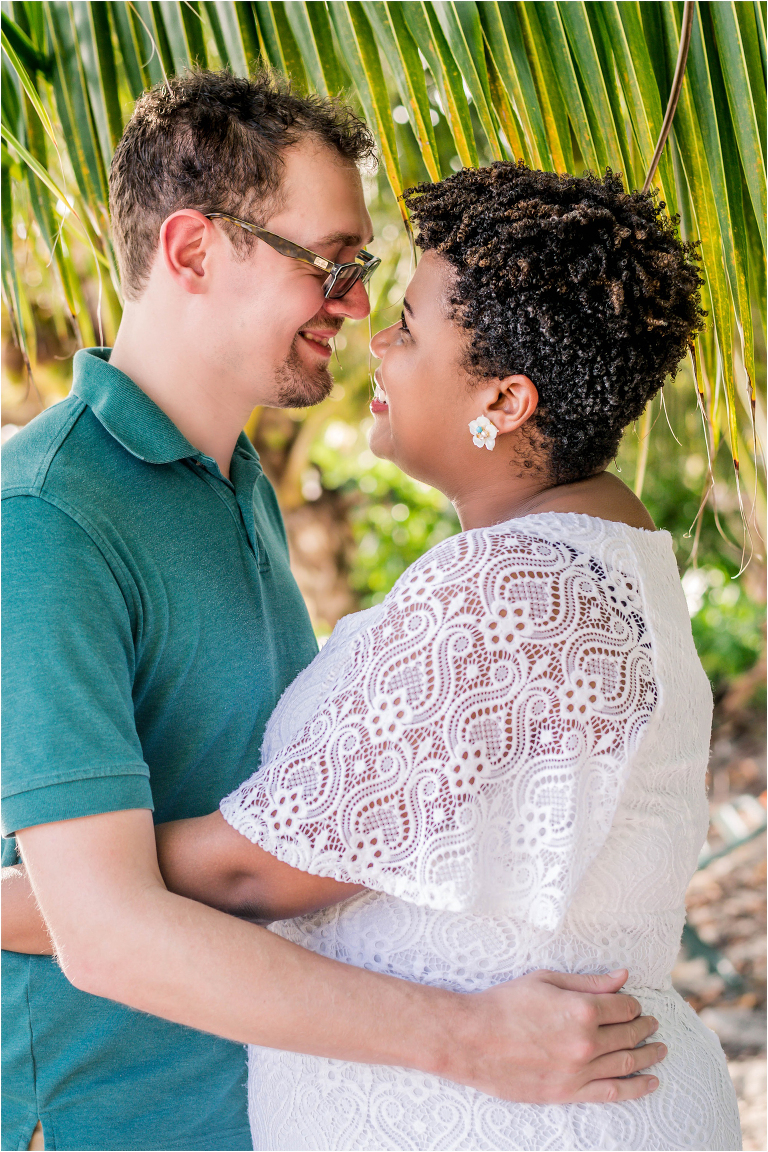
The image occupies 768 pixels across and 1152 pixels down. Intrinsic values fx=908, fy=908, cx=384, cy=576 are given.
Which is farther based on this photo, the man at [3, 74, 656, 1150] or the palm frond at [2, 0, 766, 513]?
the palm frond at [2, 0, 766, 513]

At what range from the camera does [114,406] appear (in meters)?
1.61

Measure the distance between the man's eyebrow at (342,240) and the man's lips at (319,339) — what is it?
7.0 inches

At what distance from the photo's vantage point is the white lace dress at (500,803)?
1.24 m

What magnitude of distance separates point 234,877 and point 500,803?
0.40 metres

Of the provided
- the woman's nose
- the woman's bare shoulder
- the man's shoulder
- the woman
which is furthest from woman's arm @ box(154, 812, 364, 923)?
the woman's nose

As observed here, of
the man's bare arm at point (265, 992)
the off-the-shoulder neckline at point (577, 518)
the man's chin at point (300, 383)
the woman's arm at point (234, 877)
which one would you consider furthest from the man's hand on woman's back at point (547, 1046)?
the man's chin at point (300, 383)

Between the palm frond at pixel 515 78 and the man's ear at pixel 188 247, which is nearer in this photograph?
the palm frond at pixel 515 78

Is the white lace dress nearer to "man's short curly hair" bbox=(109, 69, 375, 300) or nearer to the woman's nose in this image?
the woman's nose

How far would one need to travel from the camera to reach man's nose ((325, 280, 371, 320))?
1.93 meters

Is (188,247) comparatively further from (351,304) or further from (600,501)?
(600,501)

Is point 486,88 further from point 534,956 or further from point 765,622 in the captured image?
point 765,622

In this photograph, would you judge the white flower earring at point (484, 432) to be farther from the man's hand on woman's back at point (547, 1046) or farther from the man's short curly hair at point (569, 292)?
the man's hand on woman's back at point (547, 1046)

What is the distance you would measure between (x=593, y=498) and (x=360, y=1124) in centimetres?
105

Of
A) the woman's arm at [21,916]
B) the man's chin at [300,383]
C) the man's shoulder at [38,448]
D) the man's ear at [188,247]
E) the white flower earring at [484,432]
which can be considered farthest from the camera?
the man's chin at [300,383]
